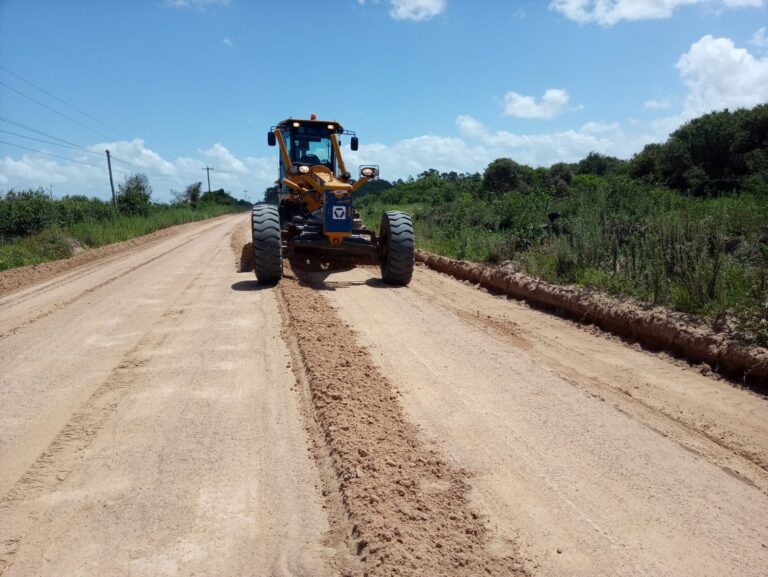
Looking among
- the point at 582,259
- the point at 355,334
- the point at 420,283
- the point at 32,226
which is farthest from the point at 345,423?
the point at 32,226

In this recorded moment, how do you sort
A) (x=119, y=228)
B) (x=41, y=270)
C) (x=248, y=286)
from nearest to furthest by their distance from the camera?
(x=248, y=286)
(x=41, y=270)
(x=119, y=228)

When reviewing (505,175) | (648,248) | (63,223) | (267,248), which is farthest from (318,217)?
(505,175)

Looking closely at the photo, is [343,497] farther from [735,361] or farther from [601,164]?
[601,164]

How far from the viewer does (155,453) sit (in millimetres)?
3766

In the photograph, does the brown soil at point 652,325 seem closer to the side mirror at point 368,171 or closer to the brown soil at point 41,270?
the side mirror at point 368,171

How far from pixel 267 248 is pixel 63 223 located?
19.7 m

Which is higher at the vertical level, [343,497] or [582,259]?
[582,259]

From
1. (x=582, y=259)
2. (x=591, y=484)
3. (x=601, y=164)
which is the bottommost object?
(x=591, y=484)

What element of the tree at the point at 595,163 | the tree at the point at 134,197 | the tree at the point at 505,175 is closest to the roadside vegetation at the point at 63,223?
the tree at the point at 134,197

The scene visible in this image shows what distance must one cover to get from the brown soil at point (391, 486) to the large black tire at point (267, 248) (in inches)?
173

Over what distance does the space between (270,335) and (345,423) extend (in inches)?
111

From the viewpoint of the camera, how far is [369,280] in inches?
428

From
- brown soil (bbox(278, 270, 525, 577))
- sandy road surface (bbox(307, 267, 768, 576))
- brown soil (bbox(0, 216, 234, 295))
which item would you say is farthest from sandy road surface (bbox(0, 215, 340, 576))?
brown soil (bbox(0, 216, 234, 295))

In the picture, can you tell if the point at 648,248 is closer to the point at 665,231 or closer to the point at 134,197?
the point at 665,231
